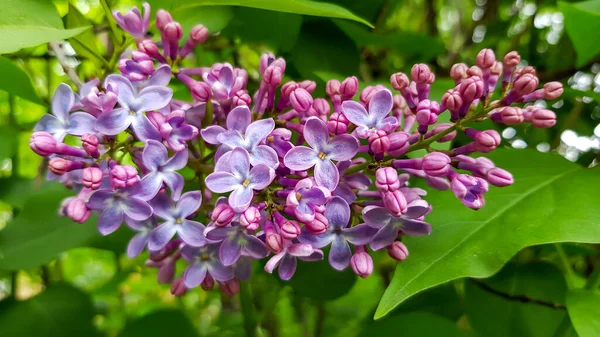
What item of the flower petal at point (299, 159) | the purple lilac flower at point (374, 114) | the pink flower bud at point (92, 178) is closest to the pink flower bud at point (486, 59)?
the purple lilac flower at point (374, 114)

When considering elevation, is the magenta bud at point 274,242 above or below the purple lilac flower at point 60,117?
below

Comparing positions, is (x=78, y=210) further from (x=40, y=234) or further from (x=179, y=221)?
(x=40, y=234)

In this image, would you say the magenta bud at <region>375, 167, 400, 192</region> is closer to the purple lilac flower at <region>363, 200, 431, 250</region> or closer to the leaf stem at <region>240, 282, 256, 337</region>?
the purple lilac flower at <region>363, 200, 431, 250</region>

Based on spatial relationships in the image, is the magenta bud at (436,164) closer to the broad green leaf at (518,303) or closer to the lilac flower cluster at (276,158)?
the lilac flower cluster at (276,158)

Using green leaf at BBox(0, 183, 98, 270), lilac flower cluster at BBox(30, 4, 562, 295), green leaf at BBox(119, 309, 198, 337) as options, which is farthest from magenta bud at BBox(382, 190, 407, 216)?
green leaf at BBox(119, 309, 198, 337)

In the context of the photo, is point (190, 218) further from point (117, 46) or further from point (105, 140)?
point (117, 46)

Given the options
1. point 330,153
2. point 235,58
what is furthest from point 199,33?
point 235,58
